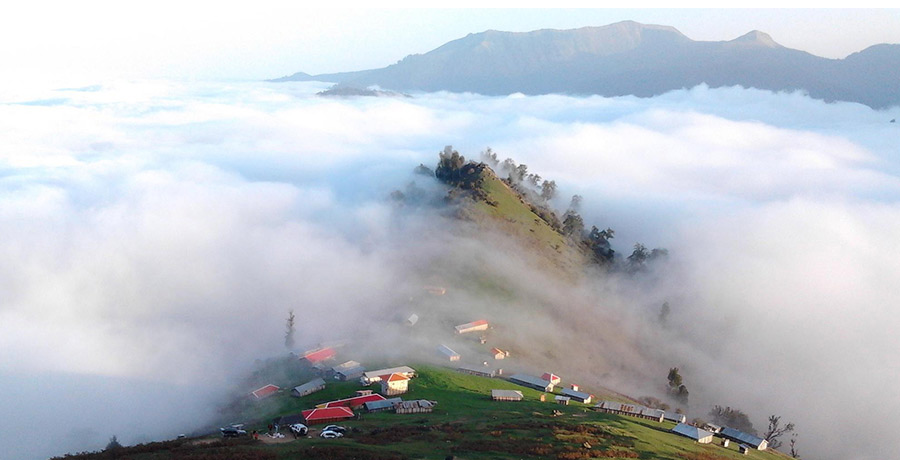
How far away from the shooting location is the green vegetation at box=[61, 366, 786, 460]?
4475 cm

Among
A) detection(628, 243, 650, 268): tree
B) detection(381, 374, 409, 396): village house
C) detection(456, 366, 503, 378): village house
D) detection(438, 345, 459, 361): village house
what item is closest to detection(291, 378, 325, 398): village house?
detection(381, 374, 409, 396): village house

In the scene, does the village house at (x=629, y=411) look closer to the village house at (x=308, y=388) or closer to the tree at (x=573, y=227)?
the village house at (x=308, y=388)

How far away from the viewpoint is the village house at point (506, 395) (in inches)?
2667

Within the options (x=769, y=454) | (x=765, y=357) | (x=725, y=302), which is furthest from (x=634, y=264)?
(x=769, y=454)

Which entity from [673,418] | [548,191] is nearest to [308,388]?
[673,418]

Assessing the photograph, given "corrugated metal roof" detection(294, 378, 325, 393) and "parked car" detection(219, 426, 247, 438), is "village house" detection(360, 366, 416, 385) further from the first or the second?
"parked car" detection(219, 426, 247, 438)

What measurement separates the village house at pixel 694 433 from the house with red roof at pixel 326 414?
30.6 m

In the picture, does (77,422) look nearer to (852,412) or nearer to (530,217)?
(530,217)

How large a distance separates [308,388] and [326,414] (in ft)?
38.3

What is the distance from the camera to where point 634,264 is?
152500 millimetres

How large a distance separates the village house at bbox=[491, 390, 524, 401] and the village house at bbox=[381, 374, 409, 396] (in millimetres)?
9380

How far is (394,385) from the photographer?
67.9 m

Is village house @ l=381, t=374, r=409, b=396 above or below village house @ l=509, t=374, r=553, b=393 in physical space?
above

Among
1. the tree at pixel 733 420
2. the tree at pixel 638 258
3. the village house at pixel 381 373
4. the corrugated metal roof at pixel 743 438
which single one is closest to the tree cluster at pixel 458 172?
the tree at pixel 638 258
